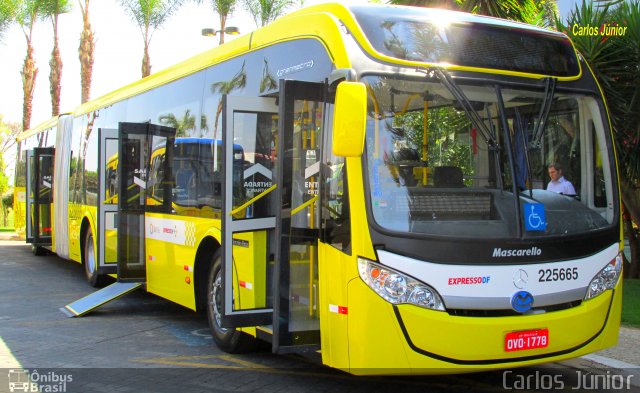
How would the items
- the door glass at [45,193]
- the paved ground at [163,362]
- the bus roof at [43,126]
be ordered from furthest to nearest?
1. the door glass at [45,193]
2. the bus roof at [43,126]
3. the paved ground at [163,362]

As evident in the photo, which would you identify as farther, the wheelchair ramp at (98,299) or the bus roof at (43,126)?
the bus roof at (43,126)

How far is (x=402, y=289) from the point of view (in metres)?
4.97

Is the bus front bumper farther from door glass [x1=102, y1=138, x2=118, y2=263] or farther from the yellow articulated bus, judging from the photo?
door glass [x1=102, y1=138, x2=118, y2=263]

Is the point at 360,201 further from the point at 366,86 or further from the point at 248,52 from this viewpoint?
the point at 248,52

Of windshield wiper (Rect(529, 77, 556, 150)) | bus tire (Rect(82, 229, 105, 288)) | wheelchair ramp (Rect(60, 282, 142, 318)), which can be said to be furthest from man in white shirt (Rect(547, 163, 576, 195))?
bus tire (Rect(82, 229, 105, 288))

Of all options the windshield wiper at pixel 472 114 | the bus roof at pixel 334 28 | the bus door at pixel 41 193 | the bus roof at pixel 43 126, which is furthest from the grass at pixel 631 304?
the bus door at pixel 41 193

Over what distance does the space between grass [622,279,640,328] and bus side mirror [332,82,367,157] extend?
5.55m

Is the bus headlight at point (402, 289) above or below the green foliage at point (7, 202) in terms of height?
above

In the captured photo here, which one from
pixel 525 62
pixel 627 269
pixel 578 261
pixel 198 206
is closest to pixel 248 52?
pixel 198 206

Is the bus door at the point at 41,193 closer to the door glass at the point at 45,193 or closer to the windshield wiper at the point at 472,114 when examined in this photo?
the door glass at the point at 45,193

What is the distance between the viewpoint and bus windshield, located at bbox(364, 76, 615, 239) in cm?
519

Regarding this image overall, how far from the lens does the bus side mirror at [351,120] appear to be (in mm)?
4855

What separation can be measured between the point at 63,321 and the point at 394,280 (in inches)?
231

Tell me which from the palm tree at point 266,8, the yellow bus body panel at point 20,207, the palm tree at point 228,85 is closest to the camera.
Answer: the palm tree at point 228,85
